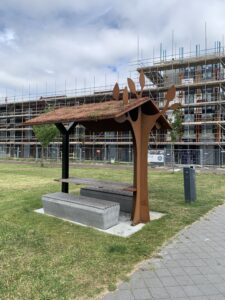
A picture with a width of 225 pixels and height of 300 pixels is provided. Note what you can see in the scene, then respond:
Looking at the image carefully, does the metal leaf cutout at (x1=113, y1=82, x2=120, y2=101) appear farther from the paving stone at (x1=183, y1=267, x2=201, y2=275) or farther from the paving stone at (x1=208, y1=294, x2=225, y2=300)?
the paving stone at (x1=208, y1=294, x2=225, y2=300)

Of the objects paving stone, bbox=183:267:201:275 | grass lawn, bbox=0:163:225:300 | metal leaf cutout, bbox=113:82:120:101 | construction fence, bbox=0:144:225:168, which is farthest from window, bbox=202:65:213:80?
paving stone, bbox=183:267:201:275

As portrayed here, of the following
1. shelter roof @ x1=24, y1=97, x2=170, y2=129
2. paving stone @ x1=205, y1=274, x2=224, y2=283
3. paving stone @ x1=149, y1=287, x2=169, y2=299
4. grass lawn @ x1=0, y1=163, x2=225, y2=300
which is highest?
shelter roof @ x1=24, y1=97, x2=170, y2=129

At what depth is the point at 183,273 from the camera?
4.08m

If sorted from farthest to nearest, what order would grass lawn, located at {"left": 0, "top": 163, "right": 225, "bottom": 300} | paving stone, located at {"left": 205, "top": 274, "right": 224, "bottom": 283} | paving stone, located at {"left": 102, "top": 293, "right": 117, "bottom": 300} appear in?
paving stone, located at {"left": 205, "top": 274, "right": 224, "bottom": 283} → grass lawn, located at {"left": 0, "top": 163, "right": 225, "bottom": 300} → paving stone, located at {"left": 102, "top": 293, "right": 117, "bottom": 300}

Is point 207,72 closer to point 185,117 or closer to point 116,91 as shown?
point 185,117

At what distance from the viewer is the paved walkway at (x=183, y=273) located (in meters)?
3.51

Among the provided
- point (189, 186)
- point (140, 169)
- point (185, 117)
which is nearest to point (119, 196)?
point (140, 169)

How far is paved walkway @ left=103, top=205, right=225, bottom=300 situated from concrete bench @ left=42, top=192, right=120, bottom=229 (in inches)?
52.1

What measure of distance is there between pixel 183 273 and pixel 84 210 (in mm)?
2631

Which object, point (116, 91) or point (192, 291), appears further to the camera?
point (116, 91)

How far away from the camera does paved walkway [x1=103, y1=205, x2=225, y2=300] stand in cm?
351

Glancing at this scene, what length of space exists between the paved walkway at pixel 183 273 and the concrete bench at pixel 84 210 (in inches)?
52.1

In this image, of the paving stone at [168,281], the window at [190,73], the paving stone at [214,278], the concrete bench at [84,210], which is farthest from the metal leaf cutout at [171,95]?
the window at [190,73]

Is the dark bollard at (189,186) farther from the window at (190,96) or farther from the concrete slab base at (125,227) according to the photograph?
the window at (190,96)
